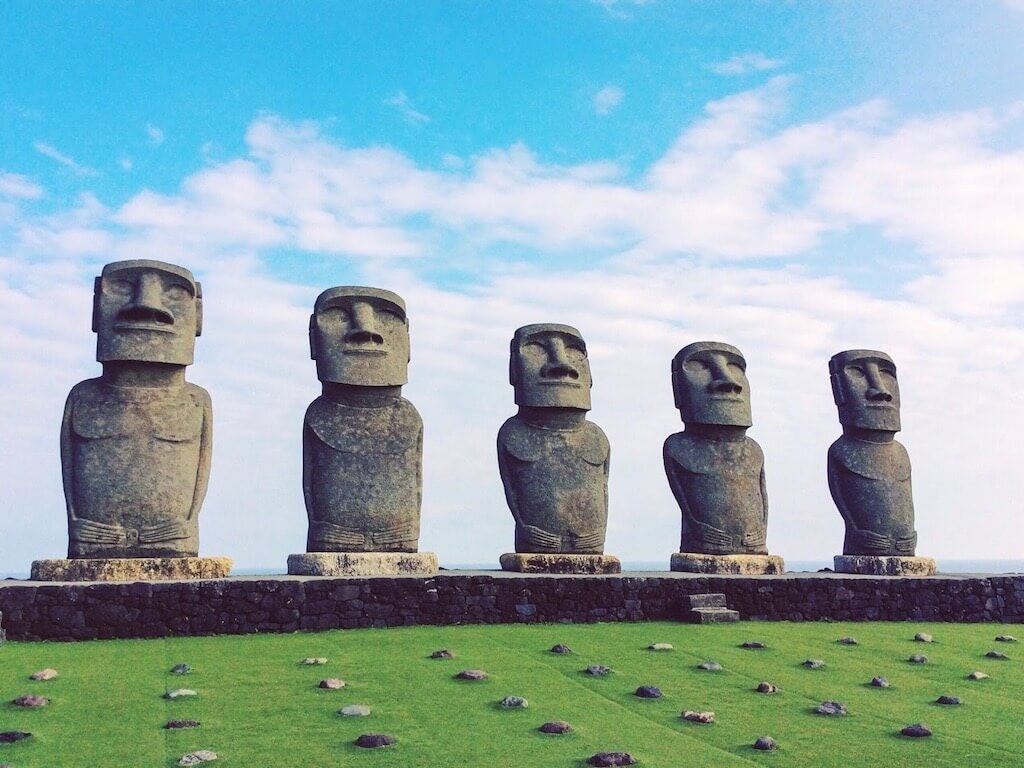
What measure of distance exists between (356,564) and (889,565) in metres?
8.50

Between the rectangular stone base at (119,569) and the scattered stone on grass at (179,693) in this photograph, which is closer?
the scattered stone on grass at (179,693)

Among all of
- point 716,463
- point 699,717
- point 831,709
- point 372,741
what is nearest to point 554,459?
point 716,463

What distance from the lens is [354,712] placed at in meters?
7.75

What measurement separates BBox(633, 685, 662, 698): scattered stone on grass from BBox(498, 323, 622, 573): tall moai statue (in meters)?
5.42

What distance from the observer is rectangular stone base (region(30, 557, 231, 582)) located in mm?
11695

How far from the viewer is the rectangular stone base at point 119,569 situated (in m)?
11.7

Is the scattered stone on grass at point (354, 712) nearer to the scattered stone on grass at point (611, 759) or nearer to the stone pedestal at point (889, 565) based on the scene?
the scattered stone on grass at point (611, 759)

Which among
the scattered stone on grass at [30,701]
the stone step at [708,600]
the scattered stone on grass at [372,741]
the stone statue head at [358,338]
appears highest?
the stone statue head at [358,338]

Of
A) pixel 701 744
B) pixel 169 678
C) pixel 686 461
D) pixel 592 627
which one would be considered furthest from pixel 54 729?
pixel 686 461

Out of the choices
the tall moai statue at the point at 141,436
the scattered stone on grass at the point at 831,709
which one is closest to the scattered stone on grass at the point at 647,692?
the scattered stone on grass at the point at 831,709

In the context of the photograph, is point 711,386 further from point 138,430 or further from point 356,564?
point 138,430

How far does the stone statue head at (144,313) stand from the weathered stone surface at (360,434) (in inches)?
66.8

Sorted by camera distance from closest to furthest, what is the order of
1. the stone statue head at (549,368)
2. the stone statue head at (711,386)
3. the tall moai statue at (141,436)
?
the tall moai statue at (141,436)
the stone statue head at (549,368)
the stone statue head at (711,386)

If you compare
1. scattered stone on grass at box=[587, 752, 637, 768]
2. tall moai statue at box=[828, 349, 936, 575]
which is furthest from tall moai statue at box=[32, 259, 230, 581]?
tall moai statue at box=[828, 349, 936, 575]
